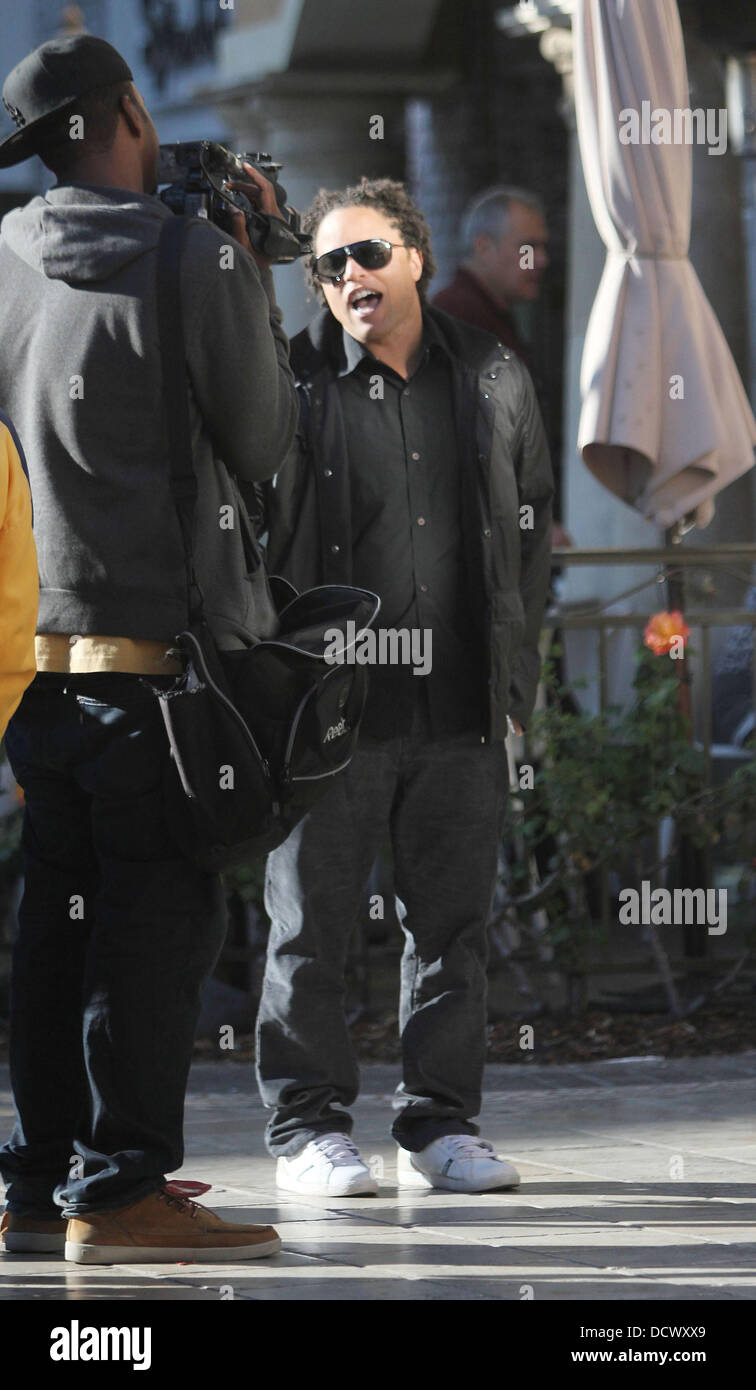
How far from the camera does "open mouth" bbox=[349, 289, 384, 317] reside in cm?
489

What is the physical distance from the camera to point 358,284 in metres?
4.88

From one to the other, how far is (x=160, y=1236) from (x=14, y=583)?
115 centimetres

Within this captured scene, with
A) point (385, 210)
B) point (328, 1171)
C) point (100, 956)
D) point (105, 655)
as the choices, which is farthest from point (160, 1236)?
point (385, 210)

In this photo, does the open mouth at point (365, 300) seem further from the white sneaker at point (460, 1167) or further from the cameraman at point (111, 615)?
the white sneaker at point (460, 1167)

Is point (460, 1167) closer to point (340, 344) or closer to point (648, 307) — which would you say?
point (340, 344)

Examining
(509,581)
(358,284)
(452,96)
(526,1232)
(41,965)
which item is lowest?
(526,1232)

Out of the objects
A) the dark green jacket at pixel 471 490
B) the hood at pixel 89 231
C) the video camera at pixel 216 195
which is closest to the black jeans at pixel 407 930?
the dark green jacket at pixel 471 490

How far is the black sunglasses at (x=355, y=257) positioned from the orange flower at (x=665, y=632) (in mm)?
2095

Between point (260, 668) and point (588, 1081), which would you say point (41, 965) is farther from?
point (588, 1081)

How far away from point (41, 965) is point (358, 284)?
1.66 meters

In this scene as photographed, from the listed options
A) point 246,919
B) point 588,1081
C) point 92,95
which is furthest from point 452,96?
point 92,95

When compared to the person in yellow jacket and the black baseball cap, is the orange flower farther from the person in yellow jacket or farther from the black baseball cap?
the person in yellow jacket

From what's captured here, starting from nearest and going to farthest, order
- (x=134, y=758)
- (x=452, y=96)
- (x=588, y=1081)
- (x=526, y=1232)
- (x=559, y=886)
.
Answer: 1. (x=134, y=758)
2. (x=526, y=1232)
3. (x=588, y=1081)
4. (x=559, y=886)
5. (x=452, y=96)

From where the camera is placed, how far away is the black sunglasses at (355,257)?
192 inches
